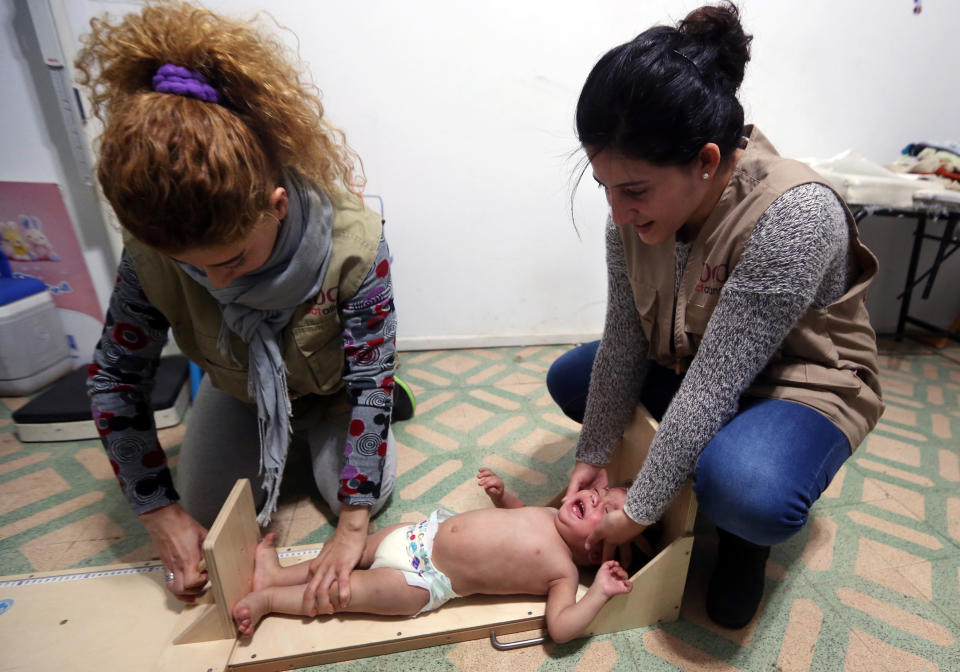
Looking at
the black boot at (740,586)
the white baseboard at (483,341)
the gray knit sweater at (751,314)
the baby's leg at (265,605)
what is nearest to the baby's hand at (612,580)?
the gray knit sweater at (751,314)

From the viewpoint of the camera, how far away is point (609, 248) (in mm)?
967

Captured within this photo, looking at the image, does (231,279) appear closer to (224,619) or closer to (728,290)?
(224,619)

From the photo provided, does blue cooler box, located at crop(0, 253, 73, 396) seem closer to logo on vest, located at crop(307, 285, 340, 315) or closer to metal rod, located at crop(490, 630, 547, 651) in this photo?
logo on vest, located at crop(307, 285, 340, 315)

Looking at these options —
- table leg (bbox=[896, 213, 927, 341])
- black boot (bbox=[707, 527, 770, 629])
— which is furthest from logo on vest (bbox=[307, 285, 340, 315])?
table leg (bbox=[896, 213, 927, 341])

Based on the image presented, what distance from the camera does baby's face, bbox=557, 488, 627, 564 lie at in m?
0.87

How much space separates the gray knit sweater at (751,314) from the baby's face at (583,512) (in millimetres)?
108

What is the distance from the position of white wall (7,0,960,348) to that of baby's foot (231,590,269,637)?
130 cm

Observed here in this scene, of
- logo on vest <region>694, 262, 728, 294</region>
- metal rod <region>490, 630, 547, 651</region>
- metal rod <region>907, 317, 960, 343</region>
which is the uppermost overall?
logo on vest <region>694, 262, 728, 294</region>

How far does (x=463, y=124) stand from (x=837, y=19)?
150 centimetres

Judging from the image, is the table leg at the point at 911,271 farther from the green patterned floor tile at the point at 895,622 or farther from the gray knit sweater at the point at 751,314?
the gray knit sweater at the point at 751,314

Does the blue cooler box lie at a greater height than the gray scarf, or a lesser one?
lesser

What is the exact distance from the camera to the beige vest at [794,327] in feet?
2.37

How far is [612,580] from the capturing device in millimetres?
795

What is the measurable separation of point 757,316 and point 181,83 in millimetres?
810
